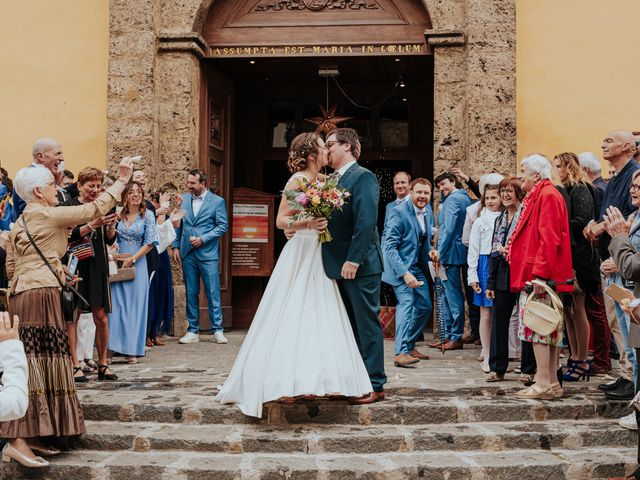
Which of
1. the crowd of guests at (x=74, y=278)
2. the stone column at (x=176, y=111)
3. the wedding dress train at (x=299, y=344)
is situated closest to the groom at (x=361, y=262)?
the wedding dress train at (x=299, y=344)

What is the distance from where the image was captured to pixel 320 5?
38.0 ft

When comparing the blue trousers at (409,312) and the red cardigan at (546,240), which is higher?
the red cardigan at (546,240)

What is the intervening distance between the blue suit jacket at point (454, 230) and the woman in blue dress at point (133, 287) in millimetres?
3459

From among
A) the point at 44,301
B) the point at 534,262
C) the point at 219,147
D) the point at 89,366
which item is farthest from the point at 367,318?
the point at 219,147

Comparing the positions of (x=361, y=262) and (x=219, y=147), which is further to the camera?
(x=219, y=147)

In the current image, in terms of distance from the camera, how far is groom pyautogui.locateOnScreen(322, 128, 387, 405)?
617 centimetres

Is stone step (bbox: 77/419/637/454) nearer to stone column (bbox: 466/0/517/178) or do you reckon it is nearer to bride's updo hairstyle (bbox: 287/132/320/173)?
bride's updo hairstyle (bbox: 287/132/320/173)

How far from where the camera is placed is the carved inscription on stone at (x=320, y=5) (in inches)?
456

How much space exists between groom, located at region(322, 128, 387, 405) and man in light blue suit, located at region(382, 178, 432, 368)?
188 cm

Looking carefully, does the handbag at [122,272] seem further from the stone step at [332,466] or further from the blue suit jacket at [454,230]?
the blue suit jacket at [454,230]

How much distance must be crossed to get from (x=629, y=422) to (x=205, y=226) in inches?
244

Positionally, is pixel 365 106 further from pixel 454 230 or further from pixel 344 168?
pixel 344 168

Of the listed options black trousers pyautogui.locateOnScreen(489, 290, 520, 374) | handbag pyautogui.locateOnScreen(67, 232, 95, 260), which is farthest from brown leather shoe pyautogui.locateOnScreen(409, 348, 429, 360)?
handbag pyautogui.locateOnScreen(67, 232, 95, 260)

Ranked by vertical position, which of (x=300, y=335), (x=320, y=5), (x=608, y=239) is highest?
(x=320, y=5)
